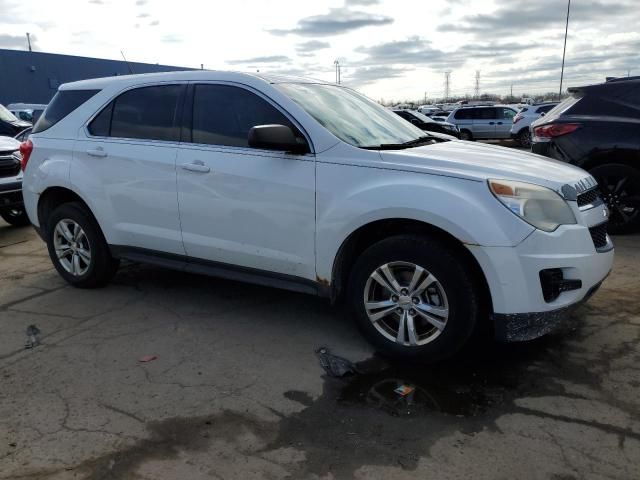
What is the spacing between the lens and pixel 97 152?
15.7 feet

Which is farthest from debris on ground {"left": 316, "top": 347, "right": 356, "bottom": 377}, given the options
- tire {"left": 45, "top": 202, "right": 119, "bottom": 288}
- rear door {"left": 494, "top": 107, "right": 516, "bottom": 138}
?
rear door {"left": 494, "top": 107, "right": 516, "bottom": 138}

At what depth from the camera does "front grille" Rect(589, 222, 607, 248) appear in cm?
355

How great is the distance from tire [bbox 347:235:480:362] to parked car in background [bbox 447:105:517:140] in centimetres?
2190

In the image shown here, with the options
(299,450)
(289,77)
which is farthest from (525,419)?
(289,77)

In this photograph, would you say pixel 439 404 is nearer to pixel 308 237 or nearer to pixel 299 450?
pixel 299 450

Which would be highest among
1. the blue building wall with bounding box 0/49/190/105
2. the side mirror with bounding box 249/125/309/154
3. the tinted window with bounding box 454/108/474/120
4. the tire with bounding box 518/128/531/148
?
the blue building wall with bounding box 0/49/190/105

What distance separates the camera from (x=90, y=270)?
5117 millimetres

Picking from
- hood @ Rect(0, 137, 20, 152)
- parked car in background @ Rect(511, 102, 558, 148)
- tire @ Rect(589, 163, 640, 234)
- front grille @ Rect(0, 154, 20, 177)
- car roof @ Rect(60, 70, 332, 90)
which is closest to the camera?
car roof @ Rect(60, 70, 332, 90)

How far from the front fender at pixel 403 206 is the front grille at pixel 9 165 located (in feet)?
19.2

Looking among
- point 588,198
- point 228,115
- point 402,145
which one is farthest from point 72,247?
point 588,198

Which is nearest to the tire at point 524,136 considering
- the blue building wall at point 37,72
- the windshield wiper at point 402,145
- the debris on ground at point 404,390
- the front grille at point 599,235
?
the windshield wiper at point 402,145

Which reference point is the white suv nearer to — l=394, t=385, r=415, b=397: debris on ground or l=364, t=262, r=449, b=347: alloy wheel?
l=364, t=262, r=449, b=347: alloy wheel

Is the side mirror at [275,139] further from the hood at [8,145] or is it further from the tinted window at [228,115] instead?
the hood at [8,145]

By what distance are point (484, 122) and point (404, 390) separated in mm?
22784
